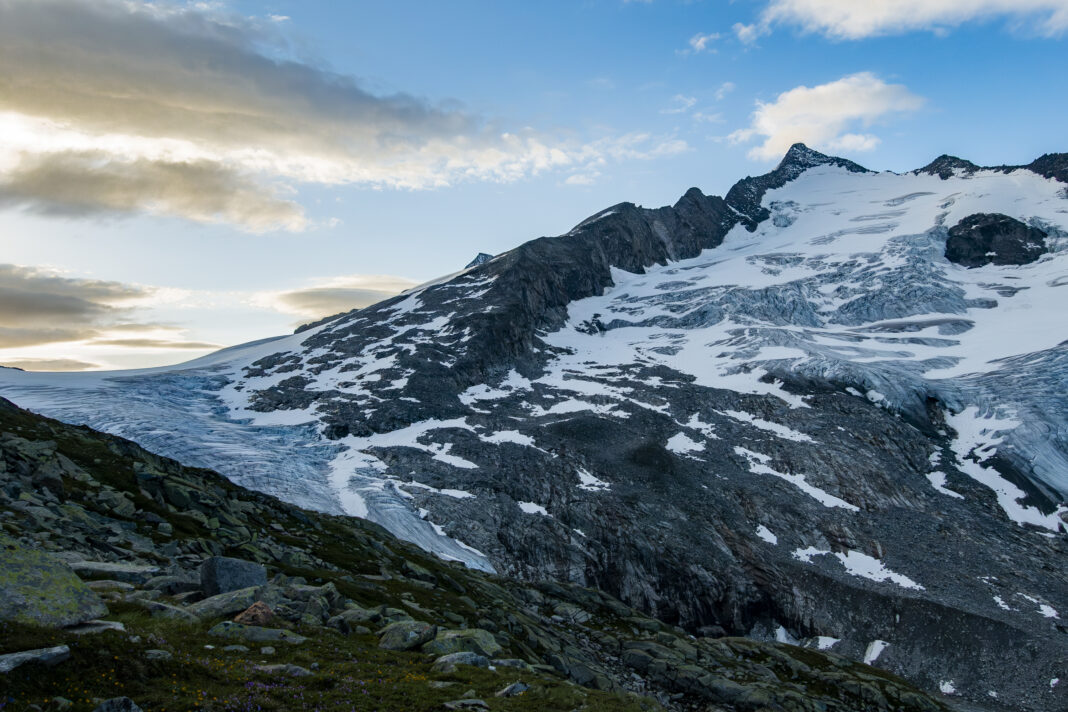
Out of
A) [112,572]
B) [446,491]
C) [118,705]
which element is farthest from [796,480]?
[118,705]

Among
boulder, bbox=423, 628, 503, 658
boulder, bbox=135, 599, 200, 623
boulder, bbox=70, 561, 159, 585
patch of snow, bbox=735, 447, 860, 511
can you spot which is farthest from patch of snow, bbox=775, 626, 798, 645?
boulder, bbox=135, 599, 200, 623

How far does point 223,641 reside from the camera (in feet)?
54.4

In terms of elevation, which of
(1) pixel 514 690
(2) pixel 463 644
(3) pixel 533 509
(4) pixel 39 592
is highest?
(4) pixel 39 592

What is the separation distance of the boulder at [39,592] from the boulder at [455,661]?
934 cm

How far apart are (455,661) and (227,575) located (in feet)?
28.5

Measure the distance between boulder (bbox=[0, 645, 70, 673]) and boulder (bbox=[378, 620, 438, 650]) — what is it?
428 inches

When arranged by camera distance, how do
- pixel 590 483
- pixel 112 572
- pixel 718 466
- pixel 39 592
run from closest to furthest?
1. pixel 39 592
2. pixel 112 572
3. pixel 590 483
4. pixel 718 466

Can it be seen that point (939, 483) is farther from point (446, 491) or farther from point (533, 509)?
point (446, 491)

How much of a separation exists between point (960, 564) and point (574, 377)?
9671 centimetres

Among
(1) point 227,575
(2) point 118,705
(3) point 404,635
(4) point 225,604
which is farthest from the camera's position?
(3) point 404,635

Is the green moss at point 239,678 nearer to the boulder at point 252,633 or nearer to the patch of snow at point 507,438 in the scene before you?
the boulder at point 252,633

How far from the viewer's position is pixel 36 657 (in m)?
11.0

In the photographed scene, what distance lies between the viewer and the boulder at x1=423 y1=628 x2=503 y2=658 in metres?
21.2

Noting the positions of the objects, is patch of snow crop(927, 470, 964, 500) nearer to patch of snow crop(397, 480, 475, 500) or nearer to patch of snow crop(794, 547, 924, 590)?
patch of snow crop(794, 547, 924, 590)
